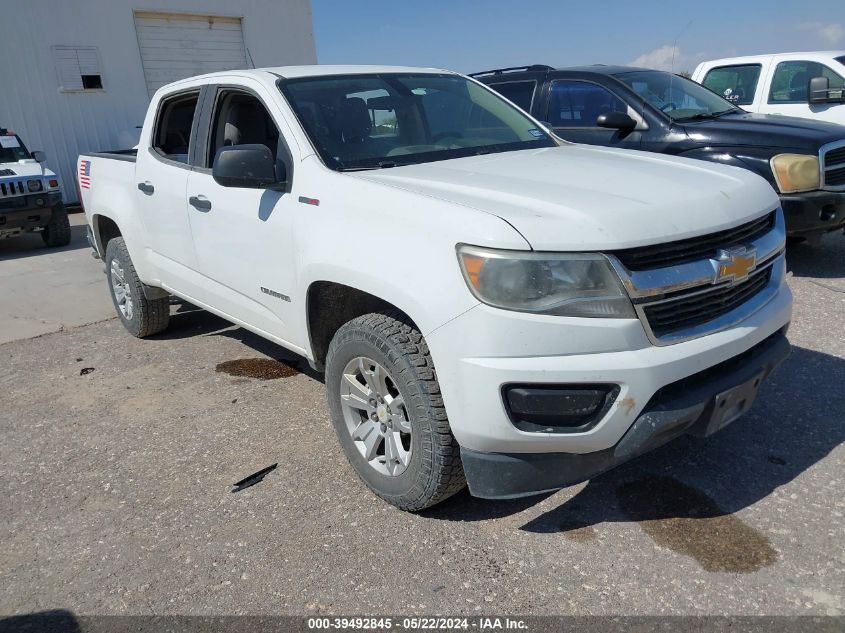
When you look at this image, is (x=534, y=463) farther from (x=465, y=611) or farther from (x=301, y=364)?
(x=301, y=364)

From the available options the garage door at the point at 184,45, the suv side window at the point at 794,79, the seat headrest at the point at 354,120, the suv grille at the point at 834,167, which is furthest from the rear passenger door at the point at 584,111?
the garage door at the point at 184,45

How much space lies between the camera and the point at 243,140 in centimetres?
414

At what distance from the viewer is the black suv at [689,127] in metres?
5.55

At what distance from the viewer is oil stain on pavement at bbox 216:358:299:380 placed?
179 inches

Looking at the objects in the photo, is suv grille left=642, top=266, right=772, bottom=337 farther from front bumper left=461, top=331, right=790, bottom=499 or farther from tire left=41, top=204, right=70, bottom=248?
tire left=41, top=204, right=70, bottom=248

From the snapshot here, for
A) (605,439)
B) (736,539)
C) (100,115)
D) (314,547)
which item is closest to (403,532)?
(314,547)

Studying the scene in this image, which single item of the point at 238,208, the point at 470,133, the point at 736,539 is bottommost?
the point at 736,539

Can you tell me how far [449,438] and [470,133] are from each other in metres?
1.87

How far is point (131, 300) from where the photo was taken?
5.21 meters

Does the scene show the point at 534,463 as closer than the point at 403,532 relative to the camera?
Yes

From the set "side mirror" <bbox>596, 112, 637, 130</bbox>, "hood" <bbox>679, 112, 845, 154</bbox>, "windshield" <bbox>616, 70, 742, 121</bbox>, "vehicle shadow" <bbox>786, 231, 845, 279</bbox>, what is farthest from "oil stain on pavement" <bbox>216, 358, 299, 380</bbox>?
"vehicle shadow" <bbox>786, 231, 845, 279</bbox>

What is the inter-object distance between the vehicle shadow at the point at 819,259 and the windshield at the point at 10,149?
999 cm

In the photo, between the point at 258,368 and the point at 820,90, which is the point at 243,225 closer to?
the point at 258,368

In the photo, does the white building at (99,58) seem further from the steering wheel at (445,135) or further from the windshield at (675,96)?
the steering wheel at (445,135)
